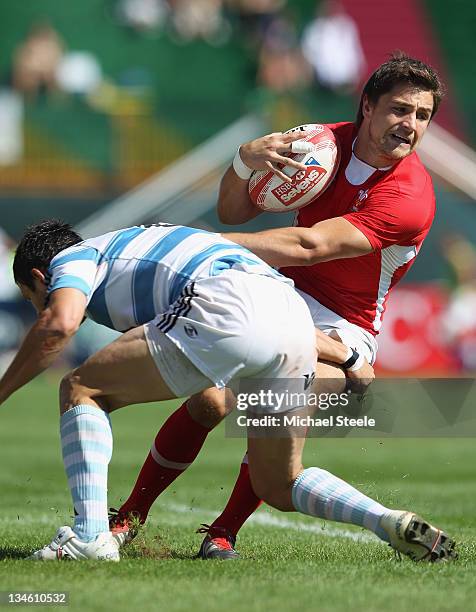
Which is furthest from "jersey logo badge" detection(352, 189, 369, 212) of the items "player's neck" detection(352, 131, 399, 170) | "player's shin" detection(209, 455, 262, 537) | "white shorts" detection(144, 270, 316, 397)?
"player's shin" detection(209, 455, 262, 537)

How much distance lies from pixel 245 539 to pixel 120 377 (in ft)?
5.89

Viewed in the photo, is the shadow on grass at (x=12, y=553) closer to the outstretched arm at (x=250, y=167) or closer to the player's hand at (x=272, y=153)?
the outstretched arm at (x=250, y=167)

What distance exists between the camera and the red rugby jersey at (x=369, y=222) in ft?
18.1

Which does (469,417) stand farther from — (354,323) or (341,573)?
(341,573)

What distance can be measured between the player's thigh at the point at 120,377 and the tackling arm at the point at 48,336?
19 cm

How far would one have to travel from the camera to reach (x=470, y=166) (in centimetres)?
1941

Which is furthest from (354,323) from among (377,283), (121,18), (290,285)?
(121,18)

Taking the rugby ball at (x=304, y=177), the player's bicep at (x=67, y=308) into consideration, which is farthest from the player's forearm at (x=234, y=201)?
the player's bicep at (x=67, y=308)

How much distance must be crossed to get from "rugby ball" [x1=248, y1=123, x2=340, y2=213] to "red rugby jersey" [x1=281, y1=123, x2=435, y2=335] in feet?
0.38

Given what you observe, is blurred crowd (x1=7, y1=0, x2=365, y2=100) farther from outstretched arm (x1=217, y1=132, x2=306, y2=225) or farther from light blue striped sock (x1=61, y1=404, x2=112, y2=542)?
light blue striped sock (x1=61, y1=404, x2=112, y2=542)

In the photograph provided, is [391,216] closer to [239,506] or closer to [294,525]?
[239,506]

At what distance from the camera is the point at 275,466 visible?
16.7 ft

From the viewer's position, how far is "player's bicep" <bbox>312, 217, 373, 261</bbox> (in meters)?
5.29

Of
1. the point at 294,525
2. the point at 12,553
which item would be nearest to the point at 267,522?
the point at 294,525
